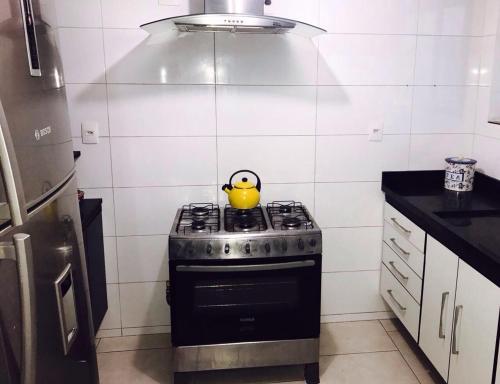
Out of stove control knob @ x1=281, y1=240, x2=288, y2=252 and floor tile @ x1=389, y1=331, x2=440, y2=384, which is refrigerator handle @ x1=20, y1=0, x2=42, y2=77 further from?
floor tile @ x1=389, y1=331, x2=440, y2=384

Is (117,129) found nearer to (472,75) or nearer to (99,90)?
(99,90)

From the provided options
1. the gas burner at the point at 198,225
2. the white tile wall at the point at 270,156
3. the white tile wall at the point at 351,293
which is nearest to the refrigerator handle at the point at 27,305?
the gas burner at the point at 198,225

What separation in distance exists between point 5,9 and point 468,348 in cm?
182

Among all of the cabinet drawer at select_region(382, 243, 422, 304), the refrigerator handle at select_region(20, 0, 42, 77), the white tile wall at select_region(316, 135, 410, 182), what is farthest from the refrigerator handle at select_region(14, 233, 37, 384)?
the white tile wall at select_region(316, 135, 410, 182)

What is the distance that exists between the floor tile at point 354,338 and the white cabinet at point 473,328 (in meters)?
0.63

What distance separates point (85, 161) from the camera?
244cm

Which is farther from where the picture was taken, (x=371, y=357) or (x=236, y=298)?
(x=371, y=357)

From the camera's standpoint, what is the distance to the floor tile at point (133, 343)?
2.57 meters

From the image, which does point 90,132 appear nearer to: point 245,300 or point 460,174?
point 245,300

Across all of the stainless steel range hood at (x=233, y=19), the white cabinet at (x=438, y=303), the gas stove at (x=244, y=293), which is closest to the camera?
the stainless steel range hood at (x=233, y=19)

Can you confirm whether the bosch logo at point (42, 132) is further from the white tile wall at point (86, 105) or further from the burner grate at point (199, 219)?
the white tile wall at point (86, 105)

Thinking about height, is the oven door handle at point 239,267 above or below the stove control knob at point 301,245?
below

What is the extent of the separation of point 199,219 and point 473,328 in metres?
1.24

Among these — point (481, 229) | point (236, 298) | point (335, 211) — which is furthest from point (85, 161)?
point (481, 229)
